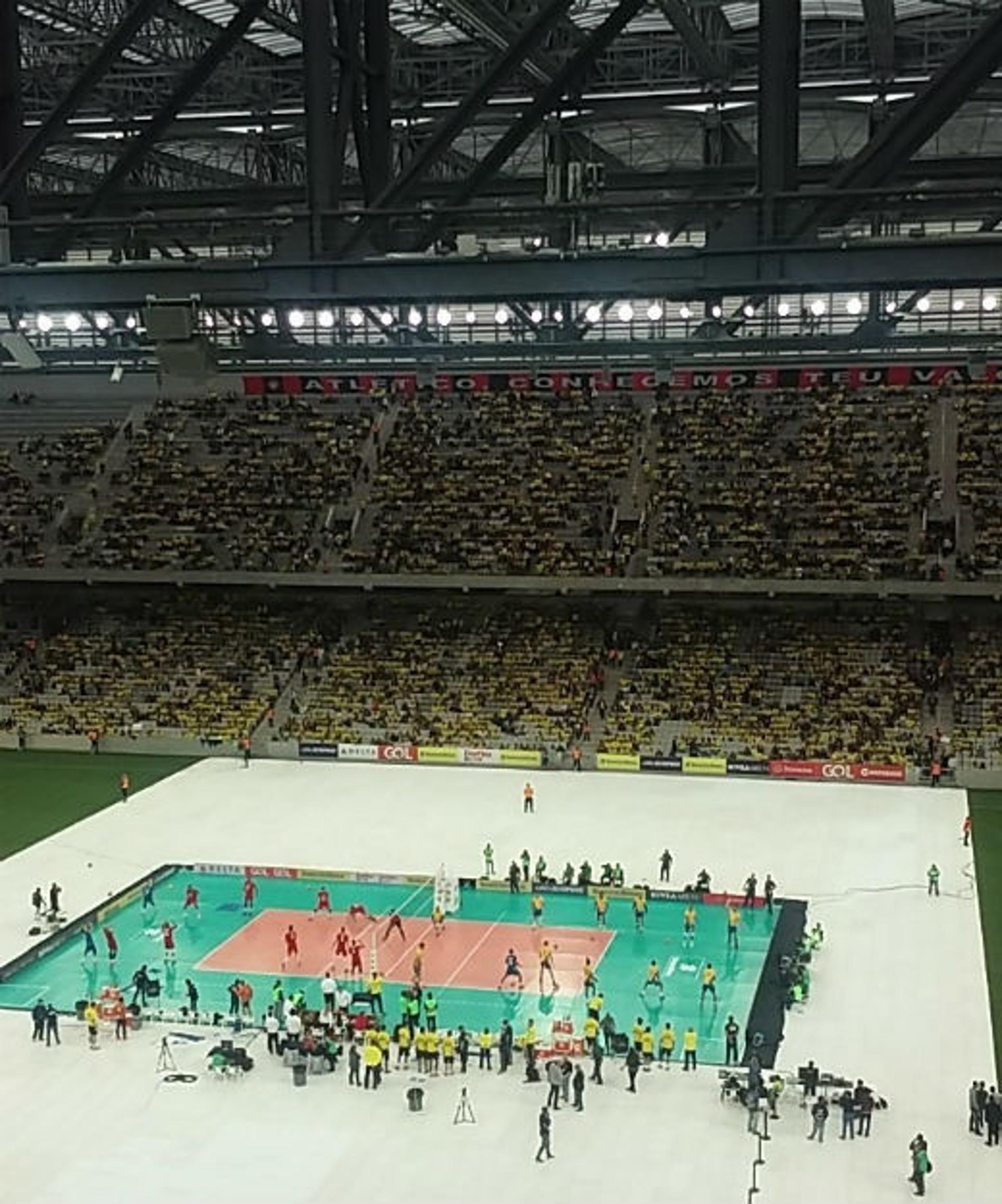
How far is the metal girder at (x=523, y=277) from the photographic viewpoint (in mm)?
11719

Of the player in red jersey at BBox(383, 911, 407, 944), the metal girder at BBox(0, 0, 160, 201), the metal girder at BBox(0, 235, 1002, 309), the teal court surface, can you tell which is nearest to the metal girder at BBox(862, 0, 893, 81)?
the teal court surface

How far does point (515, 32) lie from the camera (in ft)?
125

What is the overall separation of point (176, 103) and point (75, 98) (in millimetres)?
1284

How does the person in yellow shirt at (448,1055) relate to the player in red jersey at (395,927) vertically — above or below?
below

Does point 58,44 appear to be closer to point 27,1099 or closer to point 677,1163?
point 27,1099

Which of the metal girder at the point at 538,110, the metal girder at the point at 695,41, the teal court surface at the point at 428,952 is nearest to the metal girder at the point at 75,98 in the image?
the metal girder at the point at 538,110

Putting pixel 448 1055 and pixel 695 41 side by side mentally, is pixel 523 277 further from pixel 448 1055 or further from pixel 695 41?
pixel 695 41

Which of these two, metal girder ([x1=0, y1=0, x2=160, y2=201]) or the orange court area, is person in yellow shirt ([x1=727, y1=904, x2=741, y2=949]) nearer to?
the orange court area

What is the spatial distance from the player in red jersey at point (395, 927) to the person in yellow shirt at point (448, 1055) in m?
7.05

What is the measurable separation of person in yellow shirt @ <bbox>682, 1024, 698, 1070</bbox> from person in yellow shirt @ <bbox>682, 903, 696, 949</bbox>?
6.19 m

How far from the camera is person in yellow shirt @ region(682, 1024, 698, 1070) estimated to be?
26562mm

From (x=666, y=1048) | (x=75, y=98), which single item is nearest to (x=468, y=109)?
(x=75, y=98)

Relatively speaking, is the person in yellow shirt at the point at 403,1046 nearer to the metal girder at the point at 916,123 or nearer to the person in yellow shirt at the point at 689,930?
the person in yellow shirt at the point at 689,930

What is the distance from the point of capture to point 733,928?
33.5 metres
